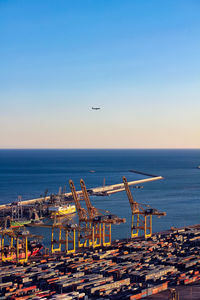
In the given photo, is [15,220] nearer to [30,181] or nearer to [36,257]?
[36,257]

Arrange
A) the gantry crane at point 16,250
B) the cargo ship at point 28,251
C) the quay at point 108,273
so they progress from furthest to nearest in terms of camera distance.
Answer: the cargo ship at point 28,251
the gantry crane at point 16,250
the quay at point 108,273

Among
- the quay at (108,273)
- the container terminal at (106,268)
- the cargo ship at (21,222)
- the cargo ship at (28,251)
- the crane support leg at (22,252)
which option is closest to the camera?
the quay at (108,273)

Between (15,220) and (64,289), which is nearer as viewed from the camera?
(64,289)

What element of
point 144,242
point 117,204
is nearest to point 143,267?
point 144,242

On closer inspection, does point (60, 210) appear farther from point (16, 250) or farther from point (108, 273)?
point (108, 273)

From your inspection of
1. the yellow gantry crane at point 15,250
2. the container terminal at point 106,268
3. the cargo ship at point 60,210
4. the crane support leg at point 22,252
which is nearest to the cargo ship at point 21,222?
the cargo ship at point 60,210

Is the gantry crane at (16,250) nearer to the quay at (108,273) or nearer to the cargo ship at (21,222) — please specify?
the quay at (108,273)

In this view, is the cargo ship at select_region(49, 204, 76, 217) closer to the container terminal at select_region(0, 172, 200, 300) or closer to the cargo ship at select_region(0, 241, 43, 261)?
the container terminal at select_region(0, 172, 200, 300)

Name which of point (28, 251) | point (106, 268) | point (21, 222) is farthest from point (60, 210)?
point (106, 268)
